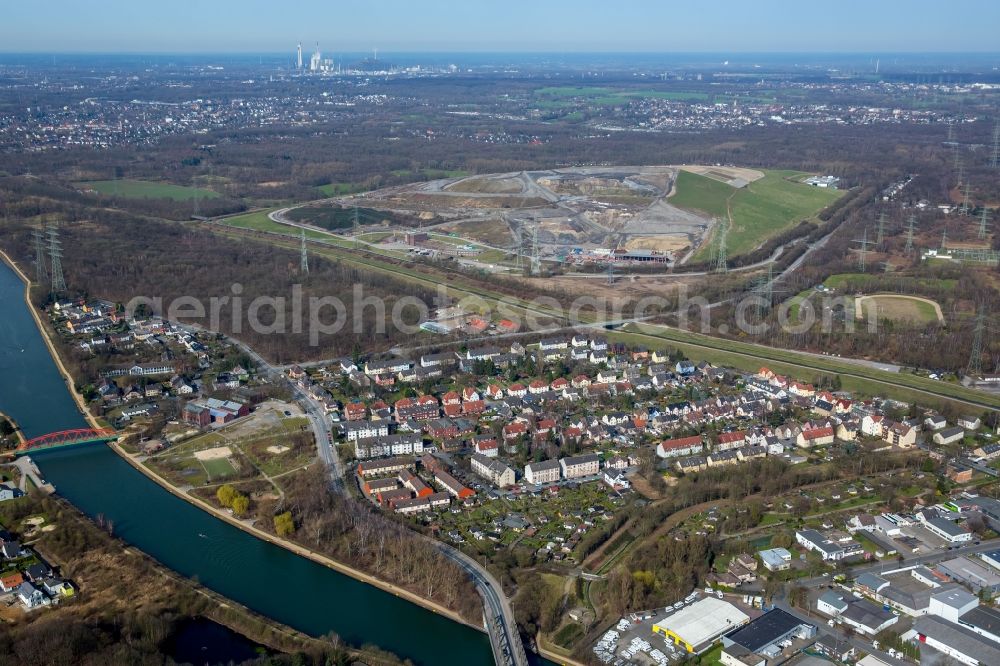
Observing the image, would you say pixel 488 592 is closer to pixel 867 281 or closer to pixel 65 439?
pixel 65 439

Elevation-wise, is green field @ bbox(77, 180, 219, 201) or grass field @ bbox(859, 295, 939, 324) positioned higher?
green field @ bbox(77, 180, 219, 201)

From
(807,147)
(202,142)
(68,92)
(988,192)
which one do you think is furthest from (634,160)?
(68,92)

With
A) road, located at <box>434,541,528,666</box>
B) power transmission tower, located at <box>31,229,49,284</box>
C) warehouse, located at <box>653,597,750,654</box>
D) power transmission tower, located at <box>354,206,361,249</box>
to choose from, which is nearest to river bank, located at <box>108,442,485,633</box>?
road, located at <box>434,541,528,666</box>

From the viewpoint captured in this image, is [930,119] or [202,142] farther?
[930,119]

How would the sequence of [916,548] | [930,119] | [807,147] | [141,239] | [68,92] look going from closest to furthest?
1. [916,548]
2. [141,239]
3. [807,147]
4. [930,119]
5. [68,92]

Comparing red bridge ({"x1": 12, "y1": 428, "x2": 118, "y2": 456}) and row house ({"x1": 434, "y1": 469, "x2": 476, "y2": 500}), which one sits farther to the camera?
red bridge ({"x1": 12, "y1": 428, "x2": 118, "y2": 456})

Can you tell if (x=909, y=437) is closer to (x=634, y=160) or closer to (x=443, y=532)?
(x=443, y=532)

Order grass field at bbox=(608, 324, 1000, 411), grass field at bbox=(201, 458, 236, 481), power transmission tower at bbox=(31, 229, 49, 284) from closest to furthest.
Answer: grass field at bbox=(201, 458, 236, 481)
grass field at bbox=(608, 324, 1000, 411)
power transmission tower at bbox=(31, 229, 49, 284)

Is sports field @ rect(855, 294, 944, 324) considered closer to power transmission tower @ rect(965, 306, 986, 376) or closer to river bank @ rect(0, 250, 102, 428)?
power transmission tower @ rect(965, 306, 986, 376)
